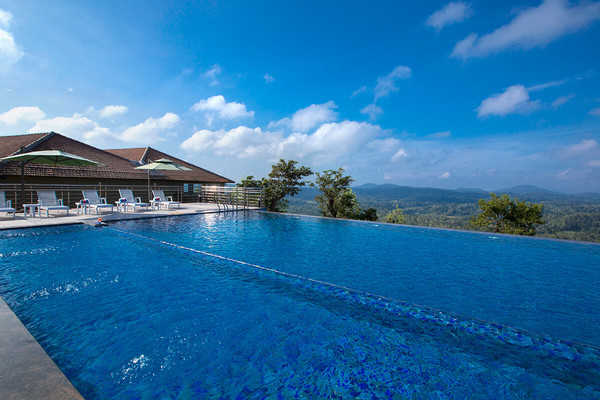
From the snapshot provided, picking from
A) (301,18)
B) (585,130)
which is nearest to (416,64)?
(301,18)

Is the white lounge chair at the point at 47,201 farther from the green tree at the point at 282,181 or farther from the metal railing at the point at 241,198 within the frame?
the green tree at the point at 282,181

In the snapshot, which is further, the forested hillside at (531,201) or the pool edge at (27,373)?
the forested hillside at (531,201)

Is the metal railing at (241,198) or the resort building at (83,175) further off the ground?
the resort building at (83,175)

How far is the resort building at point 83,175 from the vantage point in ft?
48.7

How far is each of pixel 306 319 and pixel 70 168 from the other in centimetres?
2008

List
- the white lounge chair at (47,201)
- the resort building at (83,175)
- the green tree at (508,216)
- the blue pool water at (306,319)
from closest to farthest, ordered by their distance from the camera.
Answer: the blue pool water at (306,319)
the white lounge chair at (47,201)
the resort building at (83,175)
the green tree at (508,216)

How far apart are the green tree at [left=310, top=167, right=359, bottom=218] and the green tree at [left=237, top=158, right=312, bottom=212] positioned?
3.67 ft

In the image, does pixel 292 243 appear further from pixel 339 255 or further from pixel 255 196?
pixel 255 196

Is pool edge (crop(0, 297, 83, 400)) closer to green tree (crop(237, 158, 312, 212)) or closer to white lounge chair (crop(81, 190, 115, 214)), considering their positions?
white lounge chair (crop(81, 190, 115, 214))

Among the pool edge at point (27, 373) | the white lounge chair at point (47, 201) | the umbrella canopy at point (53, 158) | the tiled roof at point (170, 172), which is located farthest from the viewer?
the tiled roof at point (170, 172)

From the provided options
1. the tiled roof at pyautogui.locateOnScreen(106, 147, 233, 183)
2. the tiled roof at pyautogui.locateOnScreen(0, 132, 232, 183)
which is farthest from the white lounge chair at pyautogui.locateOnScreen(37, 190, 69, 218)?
the tiled roof at pyautogui.locateOnScreen(106, 147, 233, 183)

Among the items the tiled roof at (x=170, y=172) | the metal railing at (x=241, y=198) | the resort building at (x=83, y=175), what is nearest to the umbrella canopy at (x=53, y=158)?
the resort building at (x=83, y=175)

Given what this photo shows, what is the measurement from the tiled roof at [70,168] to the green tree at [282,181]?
726 cm

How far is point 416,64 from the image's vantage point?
88.9 feet
